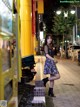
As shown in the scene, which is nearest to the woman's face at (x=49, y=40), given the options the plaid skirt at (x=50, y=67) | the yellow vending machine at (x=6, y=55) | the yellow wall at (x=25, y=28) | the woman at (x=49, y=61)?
the woman at (x=49, y=61)

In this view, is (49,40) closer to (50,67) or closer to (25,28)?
(50,67)

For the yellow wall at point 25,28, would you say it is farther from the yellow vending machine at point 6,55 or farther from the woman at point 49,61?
the yellow vending machine at point 6,55

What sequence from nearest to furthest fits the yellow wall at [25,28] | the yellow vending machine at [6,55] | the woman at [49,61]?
the yellow vending machine at [6,55], the woman at [49,61], the yellow wall at [25,28]

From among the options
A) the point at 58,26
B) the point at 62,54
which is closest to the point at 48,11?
the point at 58,26

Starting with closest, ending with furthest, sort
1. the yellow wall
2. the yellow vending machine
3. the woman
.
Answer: the yellow vending machine, the woman, the yellow wall

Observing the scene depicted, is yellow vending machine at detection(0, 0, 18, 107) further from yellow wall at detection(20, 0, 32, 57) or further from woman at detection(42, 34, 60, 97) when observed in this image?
yellow wall at detection(20, 0, 32, 57)

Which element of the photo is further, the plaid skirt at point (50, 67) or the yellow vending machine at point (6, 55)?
the plaid skirt at point (50, 67)

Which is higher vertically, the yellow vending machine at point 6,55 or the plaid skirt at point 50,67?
the yellow vending machine at point 6,55

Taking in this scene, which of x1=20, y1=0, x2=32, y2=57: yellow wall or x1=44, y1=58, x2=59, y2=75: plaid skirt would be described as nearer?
x1=44, y1=58, x2=59, y2=75: plaid skirt

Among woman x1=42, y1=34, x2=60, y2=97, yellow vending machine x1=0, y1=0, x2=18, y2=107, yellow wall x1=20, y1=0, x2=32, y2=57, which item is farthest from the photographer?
yellow wall x1=20, y1=0, x2=32, y2=57

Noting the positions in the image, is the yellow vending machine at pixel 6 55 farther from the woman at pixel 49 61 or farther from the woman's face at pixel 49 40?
the woman's face at pixel 49 40

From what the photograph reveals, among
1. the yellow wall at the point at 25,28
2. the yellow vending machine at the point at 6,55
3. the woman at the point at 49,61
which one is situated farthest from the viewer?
the yellow wall at the point at 25,28

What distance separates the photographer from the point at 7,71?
3225 mm

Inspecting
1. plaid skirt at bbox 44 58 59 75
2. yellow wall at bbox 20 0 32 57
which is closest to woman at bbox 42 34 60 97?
plaid skirt at bbox 44 58 59 75
